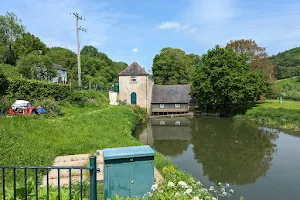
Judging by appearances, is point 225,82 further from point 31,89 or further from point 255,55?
point 31,89

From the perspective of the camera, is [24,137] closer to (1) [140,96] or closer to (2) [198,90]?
(1) [140,96]

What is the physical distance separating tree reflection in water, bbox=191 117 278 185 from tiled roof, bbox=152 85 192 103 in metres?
11.1

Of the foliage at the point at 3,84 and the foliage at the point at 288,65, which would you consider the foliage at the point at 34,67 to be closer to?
the foliage at the point at 3,84

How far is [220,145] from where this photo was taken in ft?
53.8

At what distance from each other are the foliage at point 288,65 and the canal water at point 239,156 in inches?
1953

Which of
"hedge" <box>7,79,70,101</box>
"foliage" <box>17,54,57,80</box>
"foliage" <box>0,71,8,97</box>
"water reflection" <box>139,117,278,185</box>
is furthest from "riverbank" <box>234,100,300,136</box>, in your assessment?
"foliage" <box>17,54,57,80</box>

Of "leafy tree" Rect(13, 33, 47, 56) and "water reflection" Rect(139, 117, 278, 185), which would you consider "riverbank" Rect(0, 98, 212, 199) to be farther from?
"leafy tree" Rect(13, 33, 47, 56)

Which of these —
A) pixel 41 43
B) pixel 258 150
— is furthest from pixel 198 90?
pixel 41 43

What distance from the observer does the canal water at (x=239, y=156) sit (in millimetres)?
9594

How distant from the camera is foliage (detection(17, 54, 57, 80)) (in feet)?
85.0

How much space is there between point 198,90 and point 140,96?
7806mm

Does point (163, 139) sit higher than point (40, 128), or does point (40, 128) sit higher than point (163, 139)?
point (40, 128)

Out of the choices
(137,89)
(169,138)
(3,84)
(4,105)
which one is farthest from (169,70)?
(4,105)

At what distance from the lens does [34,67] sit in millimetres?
26094
